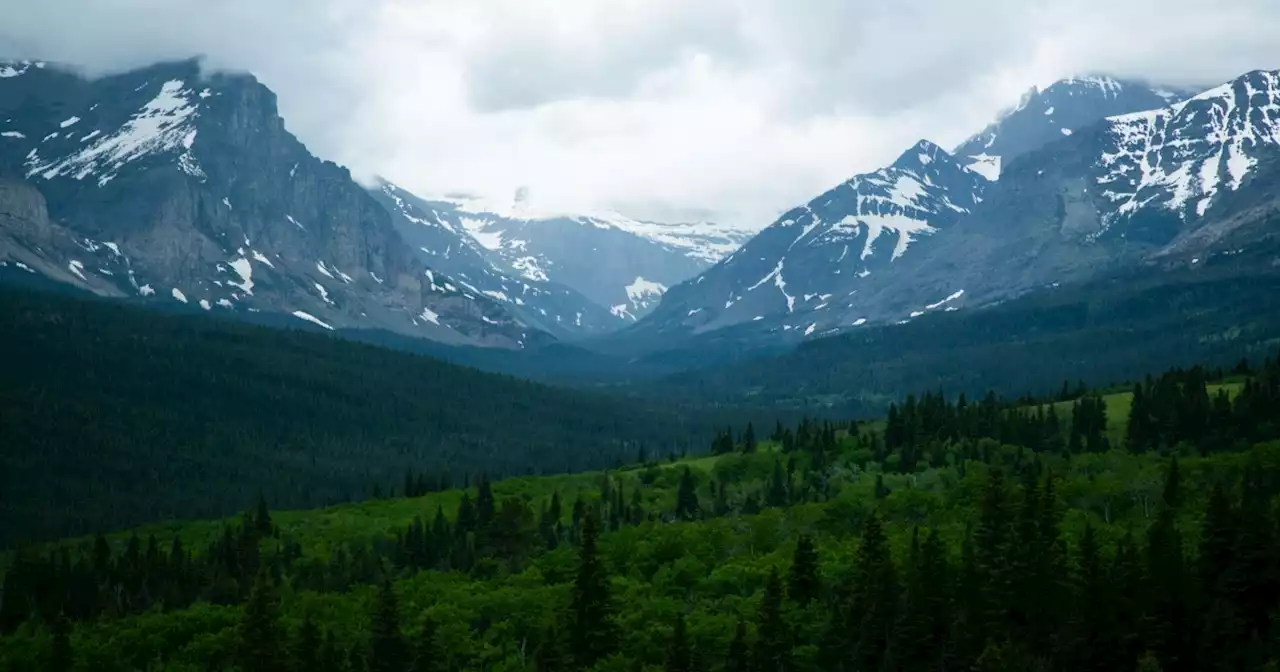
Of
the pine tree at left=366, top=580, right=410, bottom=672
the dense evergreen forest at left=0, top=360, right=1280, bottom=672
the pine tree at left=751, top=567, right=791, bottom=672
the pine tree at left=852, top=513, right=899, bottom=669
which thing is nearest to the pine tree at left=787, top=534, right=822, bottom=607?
the dense evergreen forest at left=0, top=360, right=1280, bottom=672

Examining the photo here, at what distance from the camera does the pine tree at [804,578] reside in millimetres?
117938

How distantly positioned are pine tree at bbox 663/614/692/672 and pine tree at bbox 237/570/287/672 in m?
31.4

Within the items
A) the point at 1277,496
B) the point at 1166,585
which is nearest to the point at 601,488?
the point at 1277,496

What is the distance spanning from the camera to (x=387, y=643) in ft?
357

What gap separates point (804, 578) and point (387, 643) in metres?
35.0

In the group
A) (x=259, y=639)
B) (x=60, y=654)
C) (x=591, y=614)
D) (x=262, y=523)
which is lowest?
(x=60, y=654)

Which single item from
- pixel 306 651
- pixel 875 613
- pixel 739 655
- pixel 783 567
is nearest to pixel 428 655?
pixel 306 651

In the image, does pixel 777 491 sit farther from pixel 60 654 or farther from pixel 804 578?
pixel 60 654

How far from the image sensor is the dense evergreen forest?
96125 millimetres

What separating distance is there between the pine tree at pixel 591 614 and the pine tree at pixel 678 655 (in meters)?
Result: 12.0

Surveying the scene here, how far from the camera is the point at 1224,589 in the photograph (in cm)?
9331

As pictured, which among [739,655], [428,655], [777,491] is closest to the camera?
[739,655]

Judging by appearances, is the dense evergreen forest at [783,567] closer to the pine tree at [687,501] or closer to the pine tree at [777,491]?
the pine tree at [687,501]

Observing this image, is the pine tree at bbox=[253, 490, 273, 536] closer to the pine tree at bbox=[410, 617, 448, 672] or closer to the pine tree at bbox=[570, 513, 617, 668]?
the pine tree at bbox=[410, 617, 448, 672]
